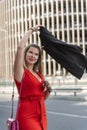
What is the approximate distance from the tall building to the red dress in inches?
3898

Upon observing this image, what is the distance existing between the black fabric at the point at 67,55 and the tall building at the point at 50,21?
98.7 meters

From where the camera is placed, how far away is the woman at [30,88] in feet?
17.5

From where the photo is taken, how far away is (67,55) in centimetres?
575

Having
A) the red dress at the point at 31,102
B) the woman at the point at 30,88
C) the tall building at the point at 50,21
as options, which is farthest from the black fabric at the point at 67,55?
the tall building at the point at 50,21

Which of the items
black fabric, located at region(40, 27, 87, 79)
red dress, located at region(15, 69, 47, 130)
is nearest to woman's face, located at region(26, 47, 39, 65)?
red dress, located at region(15, 69, 47, 130)

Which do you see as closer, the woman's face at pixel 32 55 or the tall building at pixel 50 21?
the woman's face at pixel 32 55

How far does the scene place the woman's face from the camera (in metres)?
5.54

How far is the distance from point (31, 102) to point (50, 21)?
10865cm

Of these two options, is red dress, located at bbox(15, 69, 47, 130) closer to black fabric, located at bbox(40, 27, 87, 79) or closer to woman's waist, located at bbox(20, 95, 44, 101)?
woman's waist, located at bbox(20, 95, 44, 101)

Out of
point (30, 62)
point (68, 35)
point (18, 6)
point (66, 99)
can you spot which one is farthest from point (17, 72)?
point (18, 6)

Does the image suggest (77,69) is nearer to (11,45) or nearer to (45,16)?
(45,16)

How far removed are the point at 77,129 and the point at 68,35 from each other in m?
96.9

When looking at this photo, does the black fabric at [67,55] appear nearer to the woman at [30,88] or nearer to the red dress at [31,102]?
the woman at [30,88]

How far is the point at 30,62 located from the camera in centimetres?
554
